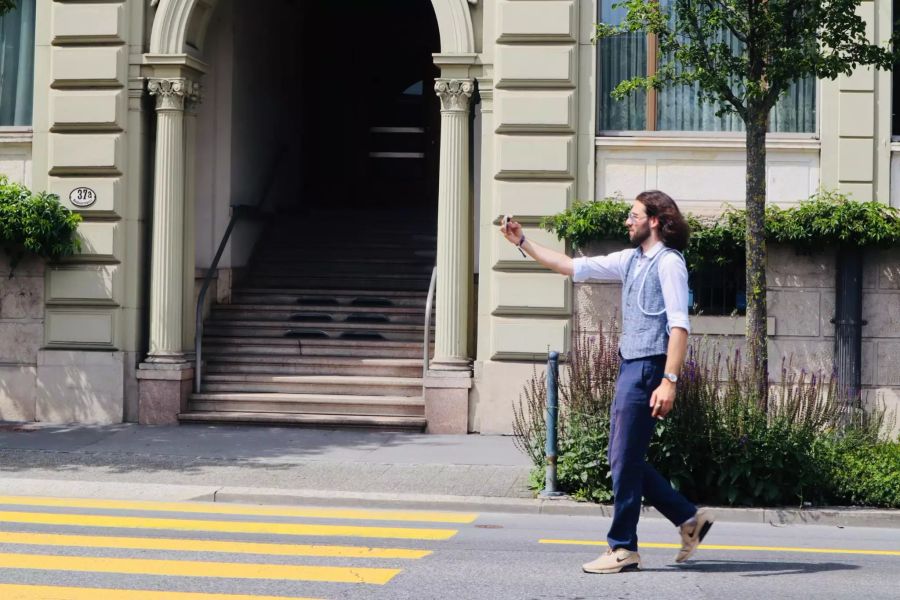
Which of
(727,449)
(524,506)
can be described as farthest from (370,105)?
(727,449)


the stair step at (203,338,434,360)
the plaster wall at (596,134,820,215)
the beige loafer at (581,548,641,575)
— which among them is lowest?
the beige loafer at (581,548,641,575)

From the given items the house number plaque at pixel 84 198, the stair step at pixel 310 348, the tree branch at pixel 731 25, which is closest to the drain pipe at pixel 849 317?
the tree branch at pixel 731 25

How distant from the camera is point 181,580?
6684 mm

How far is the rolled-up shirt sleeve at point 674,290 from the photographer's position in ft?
22.0

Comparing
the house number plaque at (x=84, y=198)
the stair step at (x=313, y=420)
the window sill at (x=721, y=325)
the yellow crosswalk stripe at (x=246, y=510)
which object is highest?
the house number plaque at (x=84, y=198)

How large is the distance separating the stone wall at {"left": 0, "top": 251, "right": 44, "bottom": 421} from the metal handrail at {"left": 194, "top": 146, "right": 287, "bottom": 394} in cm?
181

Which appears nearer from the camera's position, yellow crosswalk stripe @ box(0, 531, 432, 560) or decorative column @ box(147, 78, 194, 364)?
yellow crosswalk stripe @ box(0, 531, 432, 560)

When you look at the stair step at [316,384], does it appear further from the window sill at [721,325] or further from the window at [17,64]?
the window at [17,64]

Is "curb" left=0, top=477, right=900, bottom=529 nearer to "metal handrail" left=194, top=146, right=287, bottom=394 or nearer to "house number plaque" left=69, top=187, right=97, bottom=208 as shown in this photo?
"metal handrail" left=194, top=146, right=287, bottom=394

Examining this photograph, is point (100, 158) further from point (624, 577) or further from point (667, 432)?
point (624, 577)

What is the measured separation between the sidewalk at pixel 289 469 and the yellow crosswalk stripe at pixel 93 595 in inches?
137

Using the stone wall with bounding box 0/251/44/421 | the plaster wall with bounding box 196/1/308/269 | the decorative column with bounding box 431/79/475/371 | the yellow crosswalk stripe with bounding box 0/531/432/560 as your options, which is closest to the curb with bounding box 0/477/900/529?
the yellow crosswalk stripe with bounding box 0/531/432/560

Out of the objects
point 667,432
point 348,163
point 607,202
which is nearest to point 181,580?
point 667,432

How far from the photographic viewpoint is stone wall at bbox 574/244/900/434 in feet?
44.1
